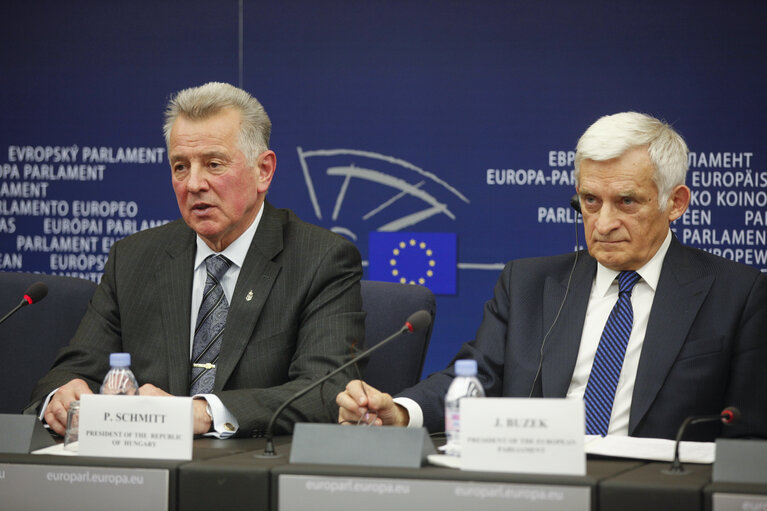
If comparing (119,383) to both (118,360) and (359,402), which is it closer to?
(118,360)

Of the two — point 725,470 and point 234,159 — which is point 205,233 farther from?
point 725,470

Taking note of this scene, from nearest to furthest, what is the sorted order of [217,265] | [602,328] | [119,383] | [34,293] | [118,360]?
1. [118,360]
2. [119,383]
3. [34,293]
4. [602,328]
5. [217,265]

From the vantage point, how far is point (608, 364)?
2.49 metres

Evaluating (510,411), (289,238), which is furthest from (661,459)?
(289,238)

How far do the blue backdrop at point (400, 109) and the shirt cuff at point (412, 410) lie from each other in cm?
175

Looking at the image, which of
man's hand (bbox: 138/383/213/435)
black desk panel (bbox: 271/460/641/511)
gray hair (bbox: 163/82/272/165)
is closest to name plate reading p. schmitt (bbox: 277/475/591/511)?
black desk panel (bbox: 271/460/641/511)

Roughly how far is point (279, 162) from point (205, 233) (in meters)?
1.56

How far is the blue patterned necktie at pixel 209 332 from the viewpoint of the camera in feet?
8.71

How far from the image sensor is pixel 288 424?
2375 mm

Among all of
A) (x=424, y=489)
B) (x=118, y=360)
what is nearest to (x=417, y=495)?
(x=424, y=489)

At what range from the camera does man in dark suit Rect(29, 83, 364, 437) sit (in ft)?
8.65

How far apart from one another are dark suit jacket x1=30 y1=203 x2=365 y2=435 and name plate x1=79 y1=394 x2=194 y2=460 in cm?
62

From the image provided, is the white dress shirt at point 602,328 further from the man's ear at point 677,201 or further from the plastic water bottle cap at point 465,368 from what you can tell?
the plastic water bottle cap at point 465,368

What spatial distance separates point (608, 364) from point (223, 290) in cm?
107
